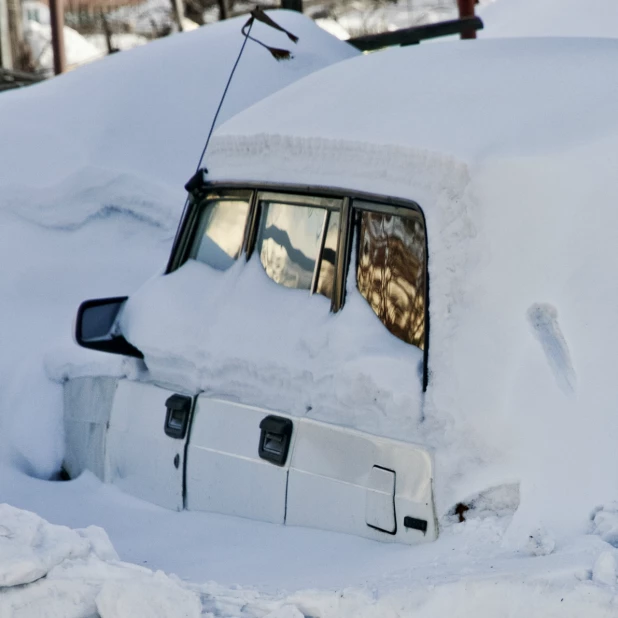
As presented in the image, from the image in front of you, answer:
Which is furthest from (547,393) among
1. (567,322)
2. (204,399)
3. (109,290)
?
(109,290)

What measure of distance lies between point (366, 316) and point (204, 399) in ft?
2.27

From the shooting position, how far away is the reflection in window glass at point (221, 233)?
12.8 ft

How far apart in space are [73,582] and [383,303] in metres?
1.13

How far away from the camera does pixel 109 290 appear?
20.0ft

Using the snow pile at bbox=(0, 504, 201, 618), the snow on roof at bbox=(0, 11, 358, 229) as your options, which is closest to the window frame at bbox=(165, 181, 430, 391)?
the snow pile at bbox=(0, 504, 201, 618)

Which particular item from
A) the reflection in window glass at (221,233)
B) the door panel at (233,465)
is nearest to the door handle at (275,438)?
the door panel at (233,465)

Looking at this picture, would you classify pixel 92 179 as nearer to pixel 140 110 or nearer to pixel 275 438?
pixel 140 110

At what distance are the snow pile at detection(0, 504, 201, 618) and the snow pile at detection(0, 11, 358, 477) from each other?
1765 millimetres

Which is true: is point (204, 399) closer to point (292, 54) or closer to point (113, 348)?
point (113, 348)

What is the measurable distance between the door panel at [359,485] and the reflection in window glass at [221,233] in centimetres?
88

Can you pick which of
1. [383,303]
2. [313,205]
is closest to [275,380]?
[383,303]

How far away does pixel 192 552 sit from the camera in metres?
3.42

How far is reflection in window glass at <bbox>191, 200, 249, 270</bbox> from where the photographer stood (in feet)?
12.8

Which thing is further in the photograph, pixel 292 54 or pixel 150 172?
pixel 292 54
